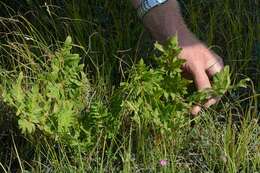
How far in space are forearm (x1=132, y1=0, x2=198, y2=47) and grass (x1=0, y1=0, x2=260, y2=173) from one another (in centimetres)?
25

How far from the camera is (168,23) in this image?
1.71 m

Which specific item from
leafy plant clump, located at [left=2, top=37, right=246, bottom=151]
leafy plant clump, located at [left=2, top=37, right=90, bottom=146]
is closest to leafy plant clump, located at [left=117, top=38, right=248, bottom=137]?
leafy plant clump, located at [left=2, top=37, right=246, bottom=151]

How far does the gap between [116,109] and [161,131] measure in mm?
145

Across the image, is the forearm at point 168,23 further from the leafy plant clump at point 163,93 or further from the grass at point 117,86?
the grass at point 117,86

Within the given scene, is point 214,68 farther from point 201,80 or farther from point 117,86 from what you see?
point 117,86

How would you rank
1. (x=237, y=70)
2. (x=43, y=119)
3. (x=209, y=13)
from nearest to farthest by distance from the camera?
(x=43, y=119) < (x=237, y=70) < (x=209, y=13)

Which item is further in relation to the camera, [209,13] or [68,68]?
[209,13]

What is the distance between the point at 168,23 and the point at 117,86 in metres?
0.52

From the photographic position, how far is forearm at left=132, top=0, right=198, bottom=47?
67.6 inches

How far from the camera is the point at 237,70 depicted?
2.20 m

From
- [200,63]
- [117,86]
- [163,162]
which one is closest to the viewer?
[200,63]

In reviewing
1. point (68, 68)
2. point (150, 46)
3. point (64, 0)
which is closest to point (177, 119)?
point (68, 68)

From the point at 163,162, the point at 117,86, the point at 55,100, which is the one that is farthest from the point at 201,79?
the point at 117,86

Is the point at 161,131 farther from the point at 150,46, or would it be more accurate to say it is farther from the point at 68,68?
the point at 150,46
